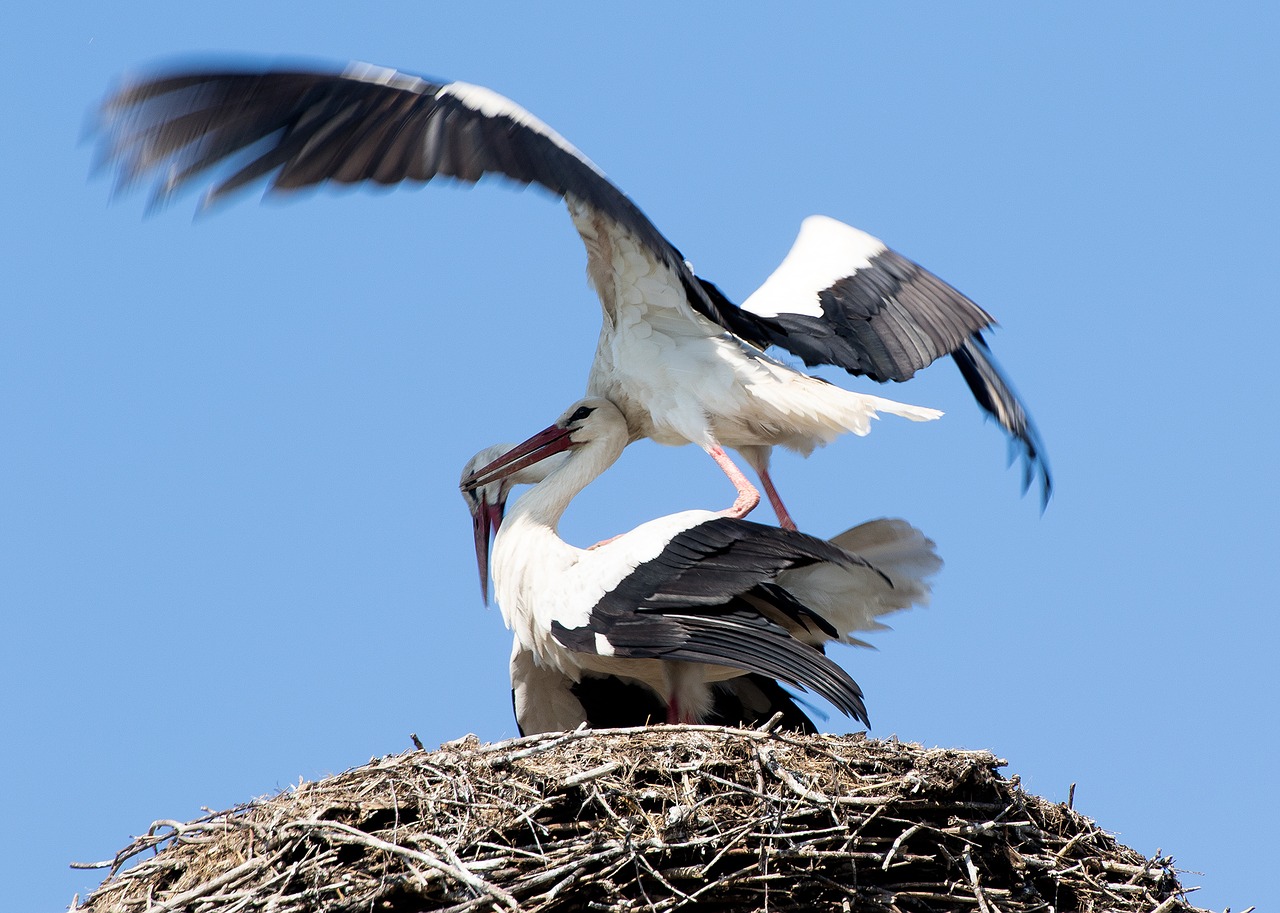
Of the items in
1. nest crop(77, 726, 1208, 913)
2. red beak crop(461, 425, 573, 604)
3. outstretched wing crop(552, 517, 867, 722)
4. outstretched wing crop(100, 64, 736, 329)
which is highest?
outstretched wing crop(100, 64, 736, 329)

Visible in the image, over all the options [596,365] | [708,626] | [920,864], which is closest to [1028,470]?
[596,365]

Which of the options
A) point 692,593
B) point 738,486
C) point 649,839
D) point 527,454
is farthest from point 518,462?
point 649,839

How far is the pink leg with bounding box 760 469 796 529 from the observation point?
7.79 meters

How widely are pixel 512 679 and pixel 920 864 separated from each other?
2227 mm

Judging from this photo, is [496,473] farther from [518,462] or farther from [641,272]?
[641,272]

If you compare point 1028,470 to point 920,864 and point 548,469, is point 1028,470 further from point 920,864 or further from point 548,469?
point 920,864

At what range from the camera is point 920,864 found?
566 centimetres

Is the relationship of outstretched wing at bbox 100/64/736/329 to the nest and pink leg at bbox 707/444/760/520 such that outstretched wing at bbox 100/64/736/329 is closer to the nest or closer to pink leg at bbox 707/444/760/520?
pink leg at bbox 707/444/760/520

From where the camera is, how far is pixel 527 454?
25.7 feet

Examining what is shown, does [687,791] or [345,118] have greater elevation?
[345,118]

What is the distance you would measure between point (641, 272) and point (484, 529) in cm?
148

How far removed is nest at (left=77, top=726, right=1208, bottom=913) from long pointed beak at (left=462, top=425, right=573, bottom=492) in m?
2.04

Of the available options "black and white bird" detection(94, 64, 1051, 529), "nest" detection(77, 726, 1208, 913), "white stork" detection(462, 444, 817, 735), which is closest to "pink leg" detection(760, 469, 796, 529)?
"black and white bird" detection(94, 64, 1051, 529)

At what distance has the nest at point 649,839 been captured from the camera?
535 cm
